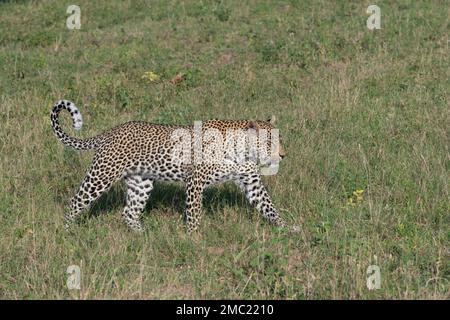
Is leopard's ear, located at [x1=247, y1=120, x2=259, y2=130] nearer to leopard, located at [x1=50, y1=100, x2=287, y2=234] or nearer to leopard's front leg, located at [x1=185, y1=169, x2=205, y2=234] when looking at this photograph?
leopard, located at [x1=50, y1=100, x2=287, y2=234]

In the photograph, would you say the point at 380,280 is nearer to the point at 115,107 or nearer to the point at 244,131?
the point at 244,131

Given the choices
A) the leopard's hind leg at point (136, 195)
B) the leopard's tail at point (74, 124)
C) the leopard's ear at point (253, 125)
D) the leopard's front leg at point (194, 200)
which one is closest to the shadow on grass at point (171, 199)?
the leopard's hind leg at point (136, 195)

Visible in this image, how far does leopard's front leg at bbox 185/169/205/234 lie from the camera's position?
8.41 m

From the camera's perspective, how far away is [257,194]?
8.70 metres

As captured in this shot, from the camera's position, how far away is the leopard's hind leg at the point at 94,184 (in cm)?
867

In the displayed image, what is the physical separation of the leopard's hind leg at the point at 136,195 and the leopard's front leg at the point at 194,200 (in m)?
0.72

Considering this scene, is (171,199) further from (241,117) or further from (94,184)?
(241,117)

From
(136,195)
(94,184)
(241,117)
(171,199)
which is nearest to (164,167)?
(136,195)

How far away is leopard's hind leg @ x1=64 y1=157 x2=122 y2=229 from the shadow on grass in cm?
39

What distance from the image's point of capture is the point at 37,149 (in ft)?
35.7

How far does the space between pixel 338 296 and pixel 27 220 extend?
11.6 feet

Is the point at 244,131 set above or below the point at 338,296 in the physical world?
above

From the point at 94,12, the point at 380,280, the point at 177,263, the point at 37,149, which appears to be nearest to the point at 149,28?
the point at 94,12

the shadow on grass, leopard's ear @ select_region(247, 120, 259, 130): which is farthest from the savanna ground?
leopard's ear @ select_region(247, 120, 259, 130)
